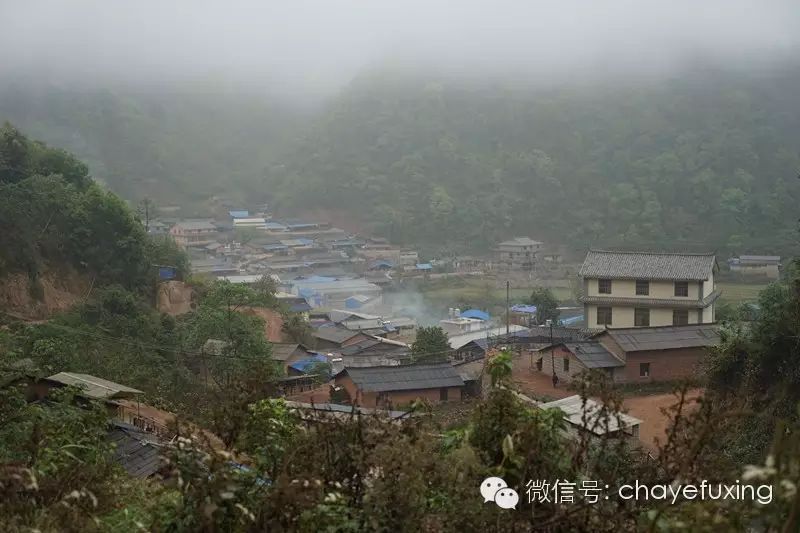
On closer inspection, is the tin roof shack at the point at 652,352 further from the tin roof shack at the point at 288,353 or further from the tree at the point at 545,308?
the tree at the point at 545,308

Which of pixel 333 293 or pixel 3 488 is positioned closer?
pixel 3 488

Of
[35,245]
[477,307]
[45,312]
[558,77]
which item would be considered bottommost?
[477,307]

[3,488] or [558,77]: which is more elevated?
[558,77]

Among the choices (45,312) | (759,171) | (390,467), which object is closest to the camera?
(390,467)

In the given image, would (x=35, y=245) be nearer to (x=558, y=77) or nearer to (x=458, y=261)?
(x=458, y=261)

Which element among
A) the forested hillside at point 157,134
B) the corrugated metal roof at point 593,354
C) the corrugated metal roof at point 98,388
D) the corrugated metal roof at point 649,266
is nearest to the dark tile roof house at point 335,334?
the corrugated metal roof at point 649,266

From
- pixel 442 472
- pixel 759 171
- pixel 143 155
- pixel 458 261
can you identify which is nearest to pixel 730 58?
pixel 759 171

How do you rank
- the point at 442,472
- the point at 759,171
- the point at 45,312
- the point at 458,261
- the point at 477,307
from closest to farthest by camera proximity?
the point at 442,472 < the point at 45,312 < the point at 477,307 < the point at 458,261 < the point at 759,171
